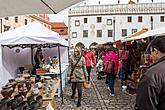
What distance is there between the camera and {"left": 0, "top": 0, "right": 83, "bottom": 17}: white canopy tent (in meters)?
2.53

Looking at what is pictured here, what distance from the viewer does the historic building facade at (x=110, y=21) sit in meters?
53.3

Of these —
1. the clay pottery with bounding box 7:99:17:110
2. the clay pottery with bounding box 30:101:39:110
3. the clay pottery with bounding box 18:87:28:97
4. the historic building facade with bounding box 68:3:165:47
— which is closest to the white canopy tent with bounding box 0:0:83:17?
the clay pottery with bounding box 7:99:17:110

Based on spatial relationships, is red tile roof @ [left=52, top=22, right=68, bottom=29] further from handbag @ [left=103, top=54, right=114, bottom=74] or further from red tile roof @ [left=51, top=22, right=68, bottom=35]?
handbag @ [left=103, top=54, right=114, bottom=74]

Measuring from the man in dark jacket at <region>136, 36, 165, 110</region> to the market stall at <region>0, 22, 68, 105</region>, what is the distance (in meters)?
4.73

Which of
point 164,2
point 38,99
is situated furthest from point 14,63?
point 164,2

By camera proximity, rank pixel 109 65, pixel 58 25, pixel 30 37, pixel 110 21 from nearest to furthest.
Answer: pixel 30 37 → pixel 109 65 → pixel 110 21 → pixel 58 25

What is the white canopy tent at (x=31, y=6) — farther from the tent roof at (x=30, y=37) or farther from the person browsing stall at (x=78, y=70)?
the person browsing stall at (x=78, y=70)

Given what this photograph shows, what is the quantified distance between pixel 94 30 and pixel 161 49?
5207 centimetres

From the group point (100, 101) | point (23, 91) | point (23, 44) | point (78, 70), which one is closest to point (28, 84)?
point (23, 91)

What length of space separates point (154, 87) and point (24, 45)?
6.83m

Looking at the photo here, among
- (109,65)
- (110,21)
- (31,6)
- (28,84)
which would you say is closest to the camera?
(31,6)

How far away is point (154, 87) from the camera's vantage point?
2.52 m

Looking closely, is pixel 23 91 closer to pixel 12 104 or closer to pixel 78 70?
pixel 12 104

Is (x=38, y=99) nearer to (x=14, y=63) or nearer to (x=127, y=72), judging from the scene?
(x=14, y=63)
